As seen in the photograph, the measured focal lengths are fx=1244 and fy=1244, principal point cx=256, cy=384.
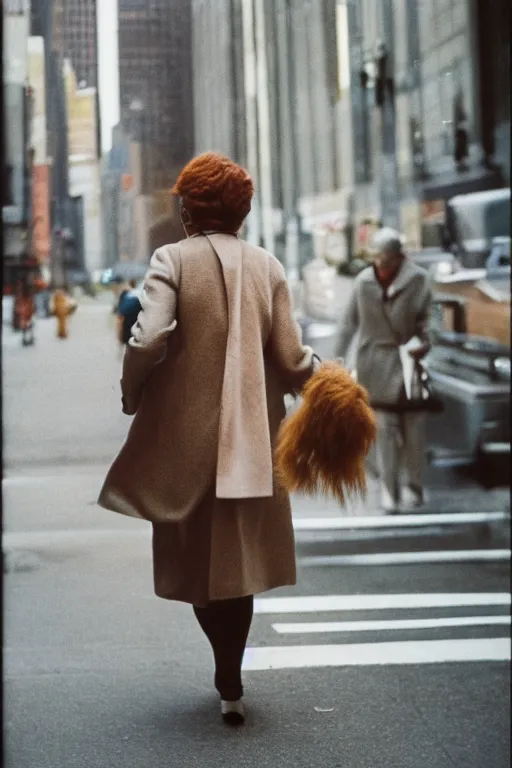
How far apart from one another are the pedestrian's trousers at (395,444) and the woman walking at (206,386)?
0.63 m

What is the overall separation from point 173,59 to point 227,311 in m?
0.42

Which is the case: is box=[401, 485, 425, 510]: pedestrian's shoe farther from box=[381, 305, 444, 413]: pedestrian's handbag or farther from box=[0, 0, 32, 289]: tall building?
box=[0, 0, 32, 289]: tall building

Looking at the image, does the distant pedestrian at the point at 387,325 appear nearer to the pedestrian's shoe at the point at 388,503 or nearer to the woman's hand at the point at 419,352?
the woman's hand at the point at 419,352

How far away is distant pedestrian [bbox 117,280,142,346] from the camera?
1455 mm

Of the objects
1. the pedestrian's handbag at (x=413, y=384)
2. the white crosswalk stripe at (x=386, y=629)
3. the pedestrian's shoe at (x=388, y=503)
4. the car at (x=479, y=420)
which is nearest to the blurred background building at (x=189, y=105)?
the pedestrian's handbag at (x=413, y=384)

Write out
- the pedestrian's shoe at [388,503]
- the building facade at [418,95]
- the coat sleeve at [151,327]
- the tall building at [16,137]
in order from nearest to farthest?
the coat sleeve at [151,327]
the tall building at [16,137]
the building facade at [418,95]
the pedestrian's shoe at [388,503]

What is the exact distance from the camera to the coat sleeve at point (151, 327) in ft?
4.65

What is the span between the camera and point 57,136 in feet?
5.41

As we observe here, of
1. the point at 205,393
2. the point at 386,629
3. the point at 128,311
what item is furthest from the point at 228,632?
the point at 386,629

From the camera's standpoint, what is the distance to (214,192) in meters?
1.48

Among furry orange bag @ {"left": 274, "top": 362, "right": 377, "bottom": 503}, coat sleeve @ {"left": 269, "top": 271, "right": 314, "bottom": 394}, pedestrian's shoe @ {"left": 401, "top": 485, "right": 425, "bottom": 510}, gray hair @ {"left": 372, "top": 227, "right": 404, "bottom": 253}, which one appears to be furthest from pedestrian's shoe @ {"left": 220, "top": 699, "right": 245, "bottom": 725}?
pedestrian's shoe @ {"left": 401, "top": 485, "right": 425, "bottom": 510}

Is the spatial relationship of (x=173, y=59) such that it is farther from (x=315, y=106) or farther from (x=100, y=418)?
(x=100, y=418)

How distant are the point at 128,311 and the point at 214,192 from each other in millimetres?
174

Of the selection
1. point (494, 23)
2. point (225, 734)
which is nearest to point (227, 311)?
point (225, 734)
